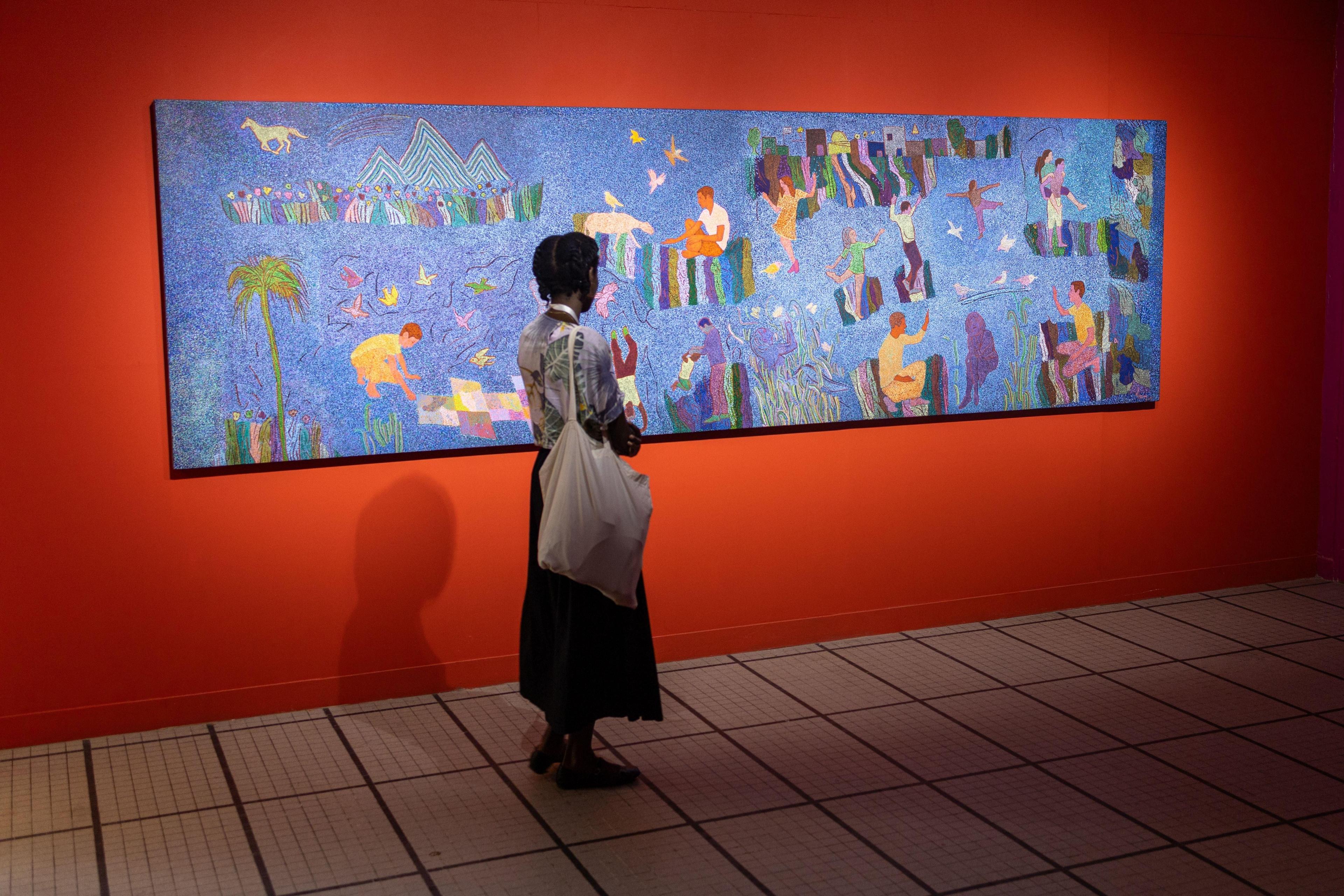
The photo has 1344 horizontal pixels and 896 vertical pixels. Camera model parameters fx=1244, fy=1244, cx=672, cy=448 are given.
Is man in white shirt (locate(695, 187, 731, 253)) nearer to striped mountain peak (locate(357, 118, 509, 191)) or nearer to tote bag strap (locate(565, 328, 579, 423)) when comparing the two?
striped mountain peak (locate(357, 118, 509, 191))

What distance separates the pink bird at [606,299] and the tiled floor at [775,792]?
1.25 metres

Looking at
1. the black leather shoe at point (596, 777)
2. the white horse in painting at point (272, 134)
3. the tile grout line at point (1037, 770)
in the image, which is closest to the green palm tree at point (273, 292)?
the white horse in painting at point (272, 134)

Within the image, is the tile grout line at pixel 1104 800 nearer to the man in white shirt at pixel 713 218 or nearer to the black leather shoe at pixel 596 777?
the black leather shoe at pixel 596 777

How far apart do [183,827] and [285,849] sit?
315 millimetres

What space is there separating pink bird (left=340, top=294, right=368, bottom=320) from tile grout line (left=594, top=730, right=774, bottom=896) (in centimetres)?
150

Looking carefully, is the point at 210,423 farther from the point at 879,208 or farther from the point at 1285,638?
the point at 1285,638

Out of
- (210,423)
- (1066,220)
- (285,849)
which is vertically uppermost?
(1066,220)

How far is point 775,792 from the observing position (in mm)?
3293

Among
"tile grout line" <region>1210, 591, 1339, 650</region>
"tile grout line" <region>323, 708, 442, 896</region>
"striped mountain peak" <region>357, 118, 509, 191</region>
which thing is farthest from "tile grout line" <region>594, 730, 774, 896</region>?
"tile grout line" <region>1210, 591, 1339, 650</region>

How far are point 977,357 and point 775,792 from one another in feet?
6.74

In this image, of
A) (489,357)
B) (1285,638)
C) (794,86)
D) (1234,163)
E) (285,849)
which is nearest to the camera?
(285,849)

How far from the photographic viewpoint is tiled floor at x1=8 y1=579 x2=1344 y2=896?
285 centimetres

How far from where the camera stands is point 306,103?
3.69 metres

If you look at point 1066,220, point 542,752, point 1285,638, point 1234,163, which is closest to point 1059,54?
point 1066,220
